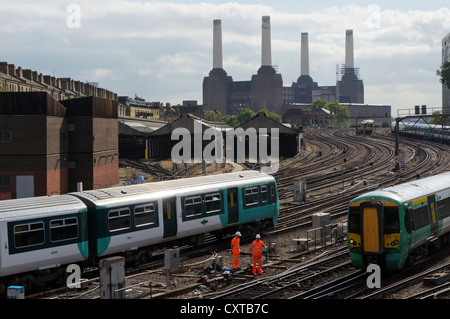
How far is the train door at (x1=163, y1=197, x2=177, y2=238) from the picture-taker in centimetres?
2289

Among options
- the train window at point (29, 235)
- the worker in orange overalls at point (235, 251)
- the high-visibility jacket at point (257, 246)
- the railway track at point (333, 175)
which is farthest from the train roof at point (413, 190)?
the train window at point (29, 235)

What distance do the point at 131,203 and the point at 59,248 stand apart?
10.7ft

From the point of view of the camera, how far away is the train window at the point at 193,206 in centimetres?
2389

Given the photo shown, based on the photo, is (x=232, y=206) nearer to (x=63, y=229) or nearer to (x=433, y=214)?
(x=433, y=214)

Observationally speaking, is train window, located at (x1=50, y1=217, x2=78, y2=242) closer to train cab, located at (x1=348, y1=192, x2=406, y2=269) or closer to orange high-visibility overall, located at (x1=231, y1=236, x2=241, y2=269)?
orange high-visibility overall, located at (x1=231, y1=236, x2=241, y2=269)

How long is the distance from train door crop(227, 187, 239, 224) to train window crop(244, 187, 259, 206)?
733 millimetres

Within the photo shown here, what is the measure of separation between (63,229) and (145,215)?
140 inches

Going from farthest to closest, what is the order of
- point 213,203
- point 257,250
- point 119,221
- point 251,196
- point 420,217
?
point 251,196, point 213,203, point 119,221, point 420,217, point 257,250

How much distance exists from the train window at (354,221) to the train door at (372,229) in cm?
32

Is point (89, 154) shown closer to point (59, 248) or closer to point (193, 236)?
point (193, 236)

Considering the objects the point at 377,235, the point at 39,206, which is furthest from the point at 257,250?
the point at 39,206

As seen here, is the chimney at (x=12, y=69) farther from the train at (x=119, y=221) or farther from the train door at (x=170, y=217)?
the train door at (x=170, y=217)

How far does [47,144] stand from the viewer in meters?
42.7

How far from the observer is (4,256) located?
17.8 meters
